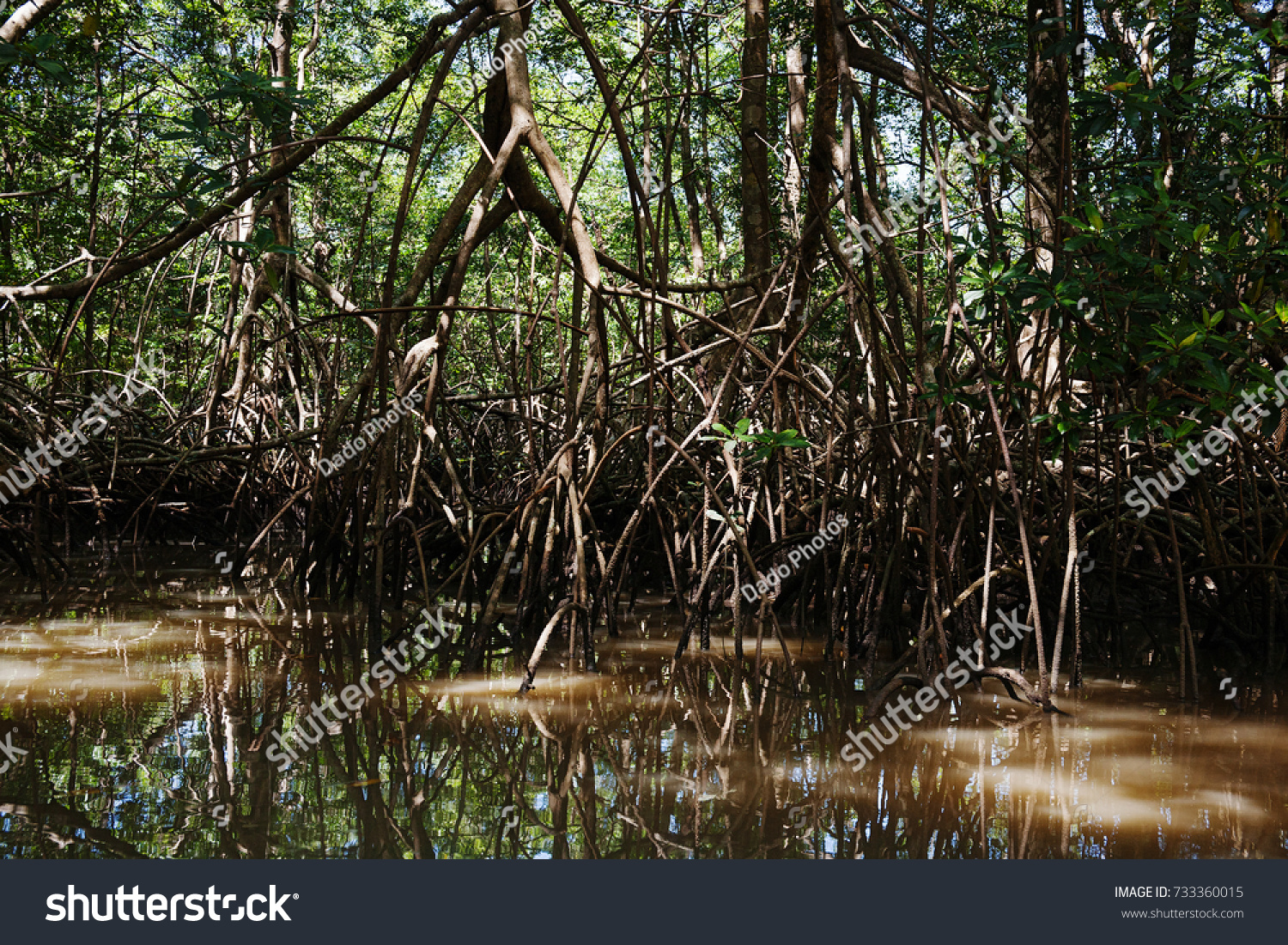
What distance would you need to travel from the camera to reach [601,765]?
2.31m

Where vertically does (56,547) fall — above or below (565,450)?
below

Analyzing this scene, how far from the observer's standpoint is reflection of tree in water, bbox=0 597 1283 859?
188 centimetres

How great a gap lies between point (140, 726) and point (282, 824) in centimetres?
77

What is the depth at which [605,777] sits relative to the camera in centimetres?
224

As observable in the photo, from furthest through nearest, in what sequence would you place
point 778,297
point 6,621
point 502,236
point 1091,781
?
1. point 502,236
2. point 778,297
3. point 6,621
4. point 1091,781

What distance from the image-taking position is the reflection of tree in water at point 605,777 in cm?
188

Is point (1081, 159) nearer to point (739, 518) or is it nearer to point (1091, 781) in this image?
point (739, 518)

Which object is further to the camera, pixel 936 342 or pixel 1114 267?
pixel 936 342

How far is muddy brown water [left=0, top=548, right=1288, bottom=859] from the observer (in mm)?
1884

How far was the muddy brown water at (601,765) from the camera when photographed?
1884 millimetres

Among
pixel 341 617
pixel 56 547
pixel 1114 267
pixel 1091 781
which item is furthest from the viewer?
pixel 56 547

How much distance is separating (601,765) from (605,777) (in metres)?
Answer: 0.07

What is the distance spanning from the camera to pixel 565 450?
11.3ft

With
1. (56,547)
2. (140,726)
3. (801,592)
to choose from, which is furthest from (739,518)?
(56,547)
